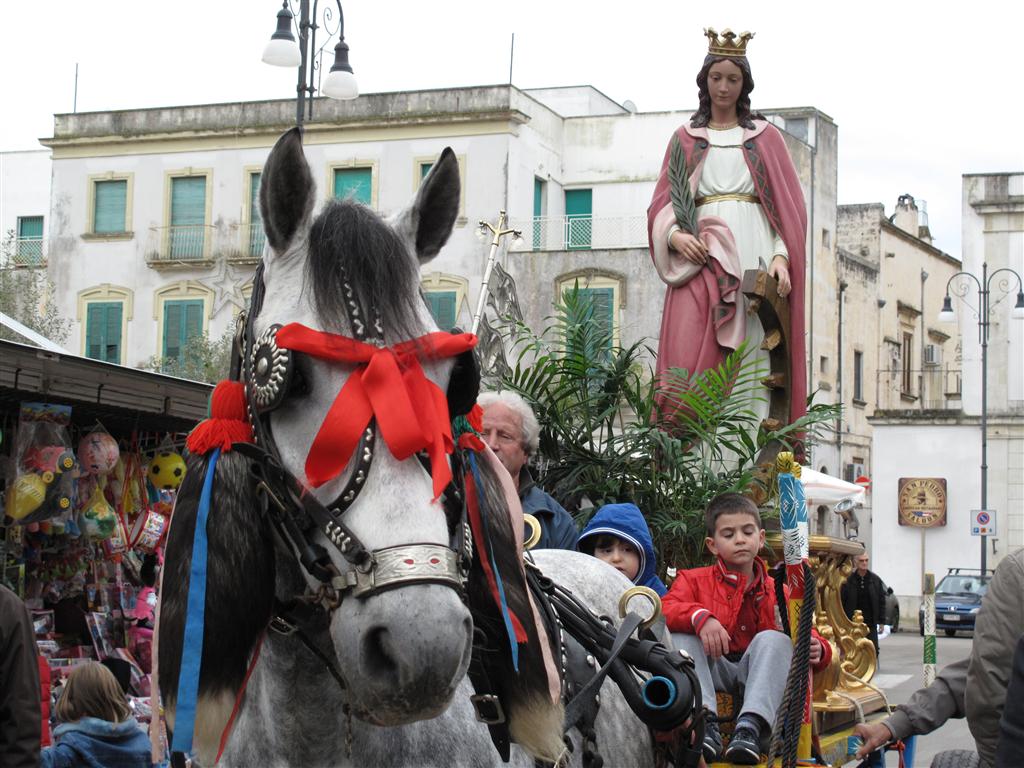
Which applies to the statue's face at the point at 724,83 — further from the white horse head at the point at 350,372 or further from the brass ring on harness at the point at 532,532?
the white horse head at the point at 350,372

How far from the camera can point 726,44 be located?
7145 mm

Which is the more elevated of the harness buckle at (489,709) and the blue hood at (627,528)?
the blue hood at (627,528)

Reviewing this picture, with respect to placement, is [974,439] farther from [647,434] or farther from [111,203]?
[647,434]

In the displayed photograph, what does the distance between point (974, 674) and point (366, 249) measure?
1972 millimetres

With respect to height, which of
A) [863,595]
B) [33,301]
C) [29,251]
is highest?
[29,251]

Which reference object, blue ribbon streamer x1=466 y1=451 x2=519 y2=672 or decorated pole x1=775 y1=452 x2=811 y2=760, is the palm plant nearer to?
decorated pole x1=775 y1=452 x2=811 y2=760

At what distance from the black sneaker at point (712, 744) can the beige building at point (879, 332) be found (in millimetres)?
32498

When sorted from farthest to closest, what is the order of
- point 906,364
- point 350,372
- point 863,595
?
point 906,364 < point 863,595 < point 350,372

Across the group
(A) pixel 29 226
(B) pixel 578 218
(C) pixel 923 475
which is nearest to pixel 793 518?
(B) pixel 578 218

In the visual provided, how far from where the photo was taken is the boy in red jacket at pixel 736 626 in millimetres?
5105

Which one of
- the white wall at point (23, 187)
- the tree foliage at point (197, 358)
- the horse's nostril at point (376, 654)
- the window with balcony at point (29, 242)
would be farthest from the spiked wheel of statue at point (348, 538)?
the white wall at point (23, 187)

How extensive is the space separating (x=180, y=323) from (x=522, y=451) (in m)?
34.5

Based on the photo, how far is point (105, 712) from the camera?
6867mm

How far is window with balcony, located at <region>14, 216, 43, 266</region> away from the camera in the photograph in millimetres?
41031
